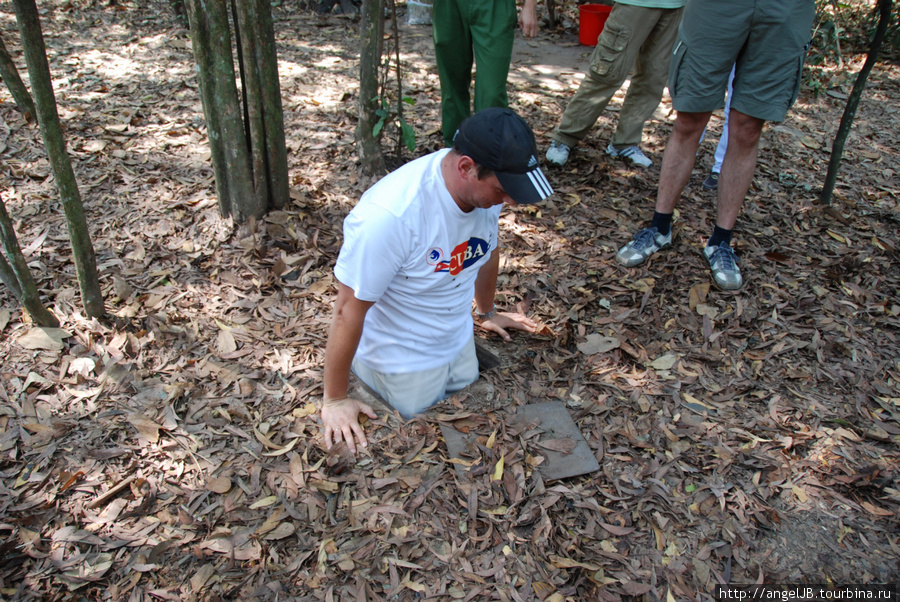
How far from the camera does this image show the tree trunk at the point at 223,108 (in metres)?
3.12

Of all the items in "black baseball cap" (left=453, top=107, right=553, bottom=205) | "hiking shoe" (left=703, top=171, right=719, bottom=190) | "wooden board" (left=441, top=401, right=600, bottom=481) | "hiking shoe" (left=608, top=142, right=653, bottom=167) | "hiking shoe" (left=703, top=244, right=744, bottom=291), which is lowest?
"wooden board" (left=441, top=401, right=600, bottom=481)

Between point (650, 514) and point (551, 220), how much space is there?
7.64 feet

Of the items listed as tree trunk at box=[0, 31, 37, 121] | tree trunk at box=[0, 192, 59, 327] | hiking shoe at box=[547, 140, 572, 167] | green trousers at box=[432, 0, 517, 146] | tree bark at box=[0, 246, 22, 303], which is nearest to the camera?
tree trunk at box=[0, 192, 59, 327]

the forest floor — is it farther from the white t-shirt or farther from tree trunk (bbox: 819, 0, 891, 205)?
the white t-shirt

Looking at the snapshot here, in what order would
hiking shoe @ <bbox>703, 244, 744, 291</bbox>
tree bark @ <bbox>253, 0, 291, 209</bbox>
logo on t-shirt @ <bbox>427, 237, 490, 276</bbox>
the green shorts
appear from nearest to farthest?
logo on t-shirt @ <bbox>427, 237, 490, 276</bbox> → the green shorts → tree bark @ <bbox>253, 0, 291, 209</bbox> → hiking shoe @ <bbox>703, 244, 744, 291</bbox>

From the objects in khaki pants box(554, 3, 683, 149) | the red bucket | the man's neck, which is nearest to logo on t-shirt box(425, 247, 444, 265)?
the man's neck

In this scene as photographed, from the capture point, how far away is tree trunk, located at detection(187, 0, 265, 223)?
10.2 feet

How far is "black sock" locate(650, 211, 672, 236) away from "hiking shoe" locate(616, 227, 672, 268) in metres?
0.02

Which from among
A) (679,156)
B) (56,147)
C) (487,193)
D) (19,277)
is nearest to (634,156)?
(679,156)

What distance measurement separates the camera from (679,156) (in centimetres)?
366

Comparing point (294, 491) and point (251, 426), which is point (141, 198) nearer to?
point (251, 426)

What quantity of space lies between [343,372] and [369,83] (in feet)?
7.90

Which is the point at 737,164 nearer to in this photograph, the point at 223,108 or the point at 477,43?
the point at 477,43

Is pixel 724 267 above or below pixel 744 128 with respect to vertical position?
below
